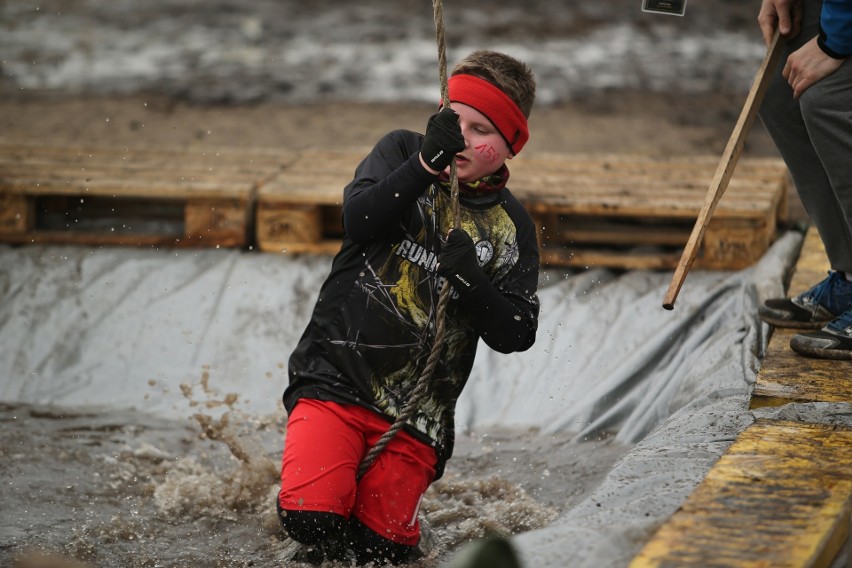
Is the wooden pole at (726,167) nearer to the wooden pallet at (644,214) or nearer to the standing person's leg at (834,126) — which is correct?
the standing person's leg at (834,126)

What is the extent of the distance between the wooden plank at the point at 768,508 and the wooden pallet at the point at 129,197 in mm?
2863

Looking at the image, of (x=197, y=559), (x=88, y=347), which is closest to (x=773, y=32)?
(x=197, y=559)

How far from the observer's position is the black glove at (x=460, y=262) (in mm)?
2766

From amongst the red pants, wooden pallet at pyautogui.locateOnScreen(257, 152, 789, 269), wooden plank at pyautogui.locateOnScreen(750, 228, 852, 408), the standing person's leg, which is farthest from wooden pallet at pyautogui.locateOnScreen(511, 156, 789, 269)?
the red pants

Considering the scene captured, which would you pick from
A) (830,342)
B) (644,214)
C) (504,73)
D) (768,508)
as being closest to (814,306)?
(830,342)

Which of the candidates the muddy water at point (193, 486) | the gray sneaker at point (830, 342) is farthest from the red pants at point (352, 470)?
the gray sneaker at point (830, 342)

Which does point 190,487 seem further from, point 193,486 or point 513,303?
point 513,303

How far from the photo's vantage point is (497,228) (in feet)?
10.00

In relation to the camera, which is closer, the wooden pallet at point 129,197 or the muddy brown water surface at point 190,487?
the muddy brown water surface at point 190,487

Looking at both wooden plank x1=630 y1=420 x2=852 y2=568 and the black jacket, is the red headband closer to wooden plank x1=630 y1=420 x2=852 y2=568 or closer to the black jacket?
the black jacket

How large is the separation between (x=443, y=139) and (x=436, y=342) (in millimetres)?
520

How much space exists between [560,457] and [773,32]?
61.7 inches

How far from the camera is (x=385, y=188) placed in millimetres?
2828

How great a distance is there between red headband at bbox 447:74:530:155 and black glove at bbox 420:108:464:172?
184 millimetres
